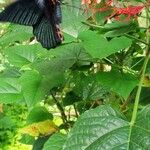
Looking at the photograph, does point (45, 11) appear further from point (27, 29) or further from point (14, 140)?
point (14, 140)

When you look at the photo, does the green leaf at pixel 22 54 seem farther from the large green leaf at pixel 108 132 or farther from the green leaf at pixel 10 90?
the large green leaf at pixel 108 132

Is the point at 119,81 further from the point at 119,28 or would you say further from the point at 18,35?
the point at 18,35

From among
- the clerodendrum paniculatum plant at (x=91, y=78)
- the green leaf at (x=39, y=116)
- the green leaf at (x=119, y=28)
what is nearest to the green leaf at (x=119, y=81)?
the clerodendrum paniculatum plant at (x=91, y=78)

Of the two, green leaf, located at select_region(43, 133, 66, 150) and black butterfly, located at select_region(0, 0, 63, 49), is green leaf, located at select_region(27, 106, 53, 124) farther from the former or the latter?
black butterfly, located at select_region(0, 0, 63, 49)

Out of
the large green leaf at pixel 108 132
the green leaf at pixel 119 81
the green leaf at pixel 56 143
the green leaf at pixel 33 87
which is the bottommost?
the green leaf at pixel 56 143

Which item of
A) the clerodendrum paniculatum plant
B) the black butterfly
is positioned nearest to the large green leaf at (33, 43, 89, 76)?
the clerodendrum paniculatum plant

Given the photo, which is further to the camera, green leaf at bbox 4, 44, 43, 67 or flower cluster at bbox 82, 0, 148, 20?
green leaf at bbox 4, 44, 43, 67

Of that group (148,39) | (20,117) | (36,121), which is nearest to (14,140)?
(20,117)
